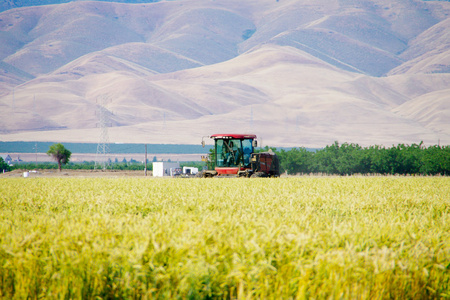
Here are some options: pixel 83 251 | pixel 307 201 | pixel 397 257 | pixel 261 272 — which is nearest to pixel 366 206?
pixel 307 201

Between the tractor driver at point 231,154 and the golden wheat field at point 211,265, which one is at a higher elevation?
the tractor driver at point 231,154

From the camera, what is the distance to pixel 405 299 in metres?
5.32

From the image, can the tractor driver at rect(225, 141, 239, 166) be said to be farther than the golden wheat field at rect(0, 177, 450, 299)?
Yes

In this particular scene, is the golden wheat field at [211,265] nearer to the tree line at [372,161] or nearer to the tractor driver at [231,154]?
the tractor driver at [231,154]

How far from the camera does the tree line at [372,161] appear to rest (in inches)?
2736

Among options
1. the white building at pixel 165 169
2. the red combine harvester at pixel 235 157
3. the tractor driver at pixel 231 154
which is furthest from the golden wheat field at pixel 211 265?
the white building at pixel 165 169

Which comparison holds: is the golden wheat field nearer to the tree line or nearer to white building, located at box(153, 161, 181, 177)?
the tree line

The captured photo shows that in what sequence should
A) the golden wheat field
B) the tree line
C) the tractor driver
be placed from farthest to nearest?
the tree line < the tractor driver < the golden wheat field

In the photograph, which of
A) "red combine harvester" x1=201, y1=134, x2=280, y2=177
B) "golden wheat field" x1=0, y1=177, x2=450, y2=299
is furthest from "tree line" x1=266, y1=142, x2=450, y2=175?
"golden wheat field" x1=0, y1=177, x2=450, y2=299

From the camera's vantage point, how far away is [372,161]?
74562 mm

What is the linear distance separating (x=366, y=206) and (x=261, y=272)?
24.0 feet

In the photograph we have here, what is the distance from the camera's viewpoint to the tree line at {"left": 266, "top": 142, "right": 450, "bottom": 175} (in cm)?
6950

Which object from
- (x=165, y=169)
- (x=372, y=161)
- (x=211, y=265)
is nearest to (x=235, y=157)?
→ (x=211, y=265)

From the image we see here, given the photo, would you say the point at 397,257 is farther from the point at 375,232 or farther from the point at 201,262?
the point at 201,262
